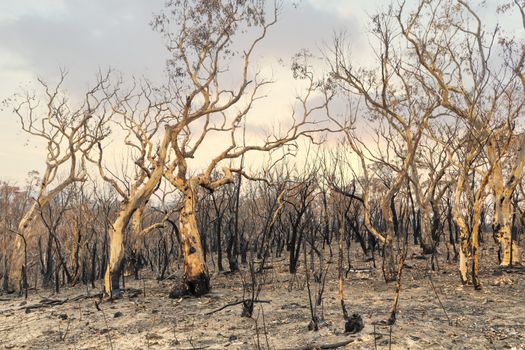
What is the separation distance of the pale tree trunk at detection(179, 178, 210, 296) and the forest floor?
0.46 metres

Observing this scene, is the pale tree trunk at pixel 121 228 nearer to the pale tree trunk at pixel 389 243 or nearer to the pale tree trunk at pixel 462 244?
the pale tree trunk at pixel 389 243

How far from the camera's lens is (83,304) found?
503 inches

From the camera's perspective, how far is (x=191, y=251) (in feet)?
41.2

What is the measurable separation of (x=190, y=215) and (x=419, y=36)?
10713 mm

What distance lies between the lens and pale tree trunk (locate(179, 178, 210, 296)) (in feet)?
41.2

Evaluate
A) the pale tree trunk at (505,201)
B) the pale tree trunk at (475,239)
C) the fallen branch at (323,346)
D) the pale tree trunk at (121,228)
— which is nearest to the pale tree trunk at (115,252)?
the pale tree trunk at (121,228)

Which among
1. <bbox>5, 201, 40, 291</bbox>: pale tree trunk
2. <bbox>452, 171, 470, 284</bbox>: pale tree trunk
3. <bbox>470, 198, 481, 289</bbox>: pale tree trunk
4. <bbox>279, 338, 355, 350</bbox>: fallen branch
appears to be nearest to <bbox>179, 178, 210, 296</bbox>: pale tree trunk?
<bbox>279, 338, 355, 350</bbox>: fallen branch

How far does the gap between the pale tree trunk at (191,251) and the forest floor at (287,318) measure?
1.49ft

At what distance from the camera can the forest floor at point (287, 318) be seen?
727 centimetres

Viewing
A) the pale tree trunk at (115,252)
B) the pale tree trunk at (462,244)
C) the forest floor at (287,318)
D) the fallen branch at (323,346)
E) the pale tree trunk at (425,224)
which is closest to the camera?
the fallen branch at (323,346)

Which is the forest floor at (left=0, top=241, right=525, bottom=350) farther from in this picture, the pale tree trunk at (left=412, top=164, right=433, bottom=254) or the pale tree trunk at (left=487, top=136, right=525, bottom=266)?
the pale tree trunk at (left=412, top=164, right=433, bottom=254)

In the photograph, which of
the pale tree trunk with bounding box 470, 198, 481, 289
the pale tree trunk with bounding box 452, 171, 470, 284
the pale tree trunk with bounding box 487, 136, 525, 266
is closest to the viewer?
the pale tree trunk with bounding box 470, 198, 481, 289

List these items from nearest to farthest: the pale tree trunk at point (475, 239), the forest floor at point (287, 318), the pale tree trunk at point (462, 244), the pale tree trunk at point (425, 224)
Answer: the forest floor at point (287, 318) → the pale tree trunk at point (475, 239) → the pale tree trunk at point (462, 244) → the pale tree trunk at point (425, 224)

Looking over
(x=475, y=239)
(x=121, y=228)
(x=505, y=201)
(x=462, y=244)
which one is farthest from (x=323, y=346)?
(x=505, y=201)
